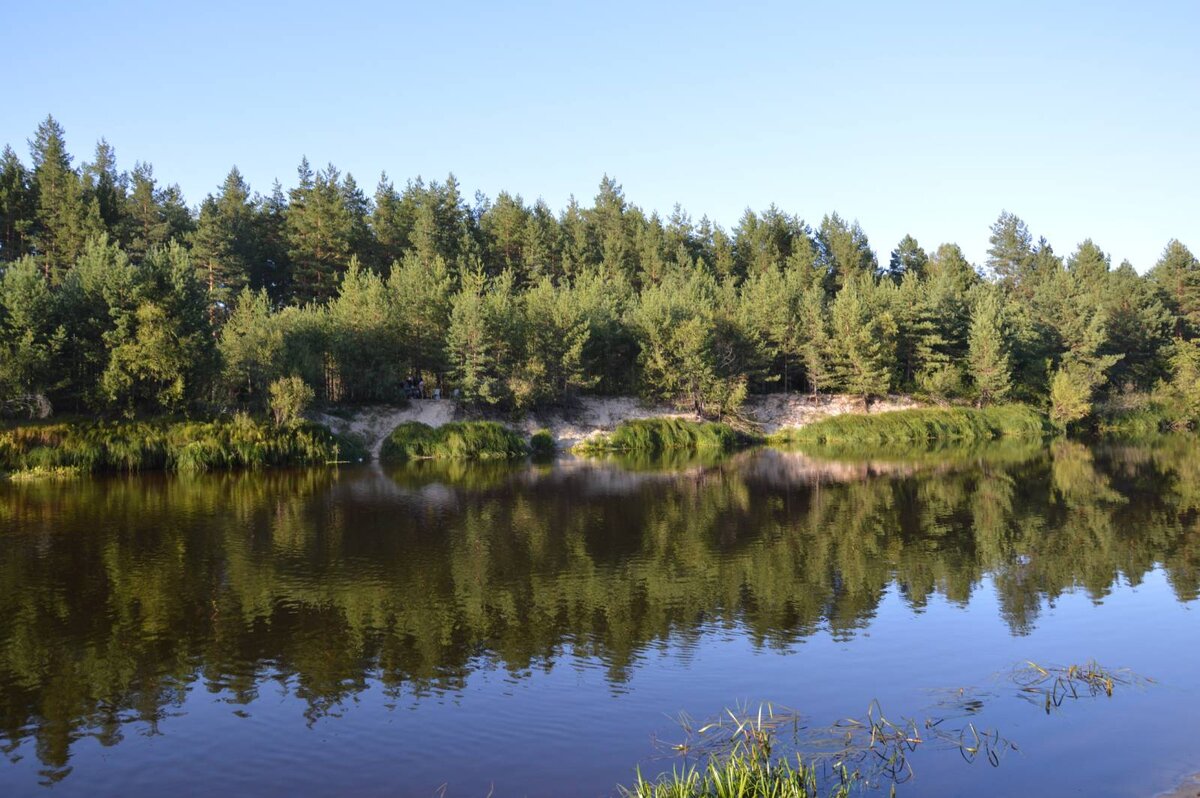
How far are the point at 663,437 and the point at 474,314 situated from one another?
1413 cm

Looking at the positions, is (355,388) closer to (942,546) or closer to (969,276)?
(942,546)

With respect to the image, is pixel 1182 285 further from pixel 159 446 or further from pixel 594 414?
pixel 159 446

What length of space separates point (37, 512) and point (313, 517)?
29.4 ft

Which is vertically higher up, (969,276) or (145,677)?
(969,276)

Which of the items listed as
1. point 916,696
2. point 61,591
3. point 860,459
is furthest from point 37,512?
point 860,459

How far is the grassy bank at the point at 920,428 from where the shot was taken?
59.2 metres

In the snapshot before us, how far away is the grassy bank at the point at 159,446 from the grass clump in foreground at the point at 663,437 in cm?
1680

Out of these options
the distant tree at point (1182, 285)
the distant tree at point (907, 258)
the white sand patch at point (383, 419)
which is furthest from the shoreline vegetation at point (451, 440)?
the distant tree at point (907, 258)

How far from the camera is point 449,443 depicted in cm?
5041

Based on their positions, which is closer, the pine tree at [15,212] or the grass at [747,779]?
the grass at [747,779]

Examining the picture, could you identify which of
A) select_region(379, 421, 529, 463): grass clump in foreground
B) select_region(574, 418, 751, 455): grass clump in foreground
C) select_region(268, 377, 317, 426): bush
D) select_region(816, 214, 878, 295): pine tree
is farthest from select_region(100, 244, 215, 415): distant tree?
select_region(816, 214, 878, 295): pine tree

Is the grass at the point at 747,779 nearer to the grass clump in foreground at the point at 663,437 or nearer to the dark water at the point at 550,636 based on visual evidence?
the dark water at the point at 550,636

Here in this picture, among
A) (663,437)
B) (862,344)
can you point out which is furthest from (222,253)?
(862,344)

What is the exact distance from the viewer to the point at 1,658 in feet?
44.8
